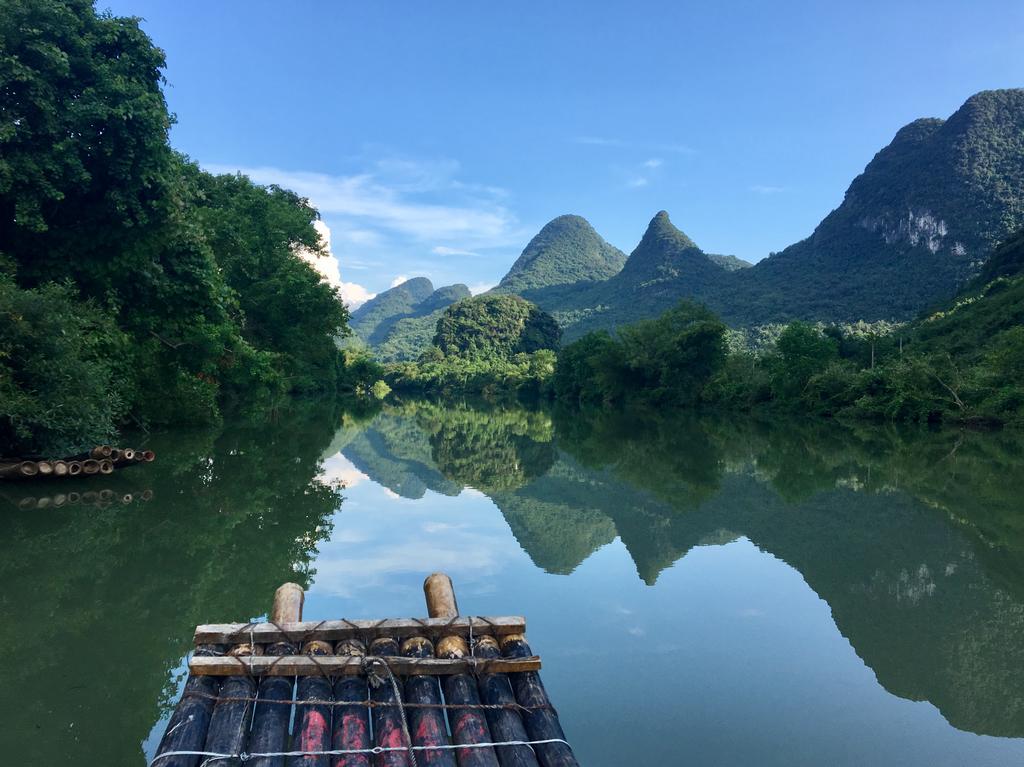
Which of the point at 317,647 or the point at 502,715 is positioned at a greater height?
the point at 317,647

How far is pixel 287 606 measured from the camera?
455 centimetres

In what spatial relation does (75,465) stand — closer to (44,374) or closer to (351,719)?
(44,374)

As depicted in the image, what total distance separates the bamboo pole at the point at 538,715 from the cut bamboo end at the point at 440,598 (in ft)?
2.59

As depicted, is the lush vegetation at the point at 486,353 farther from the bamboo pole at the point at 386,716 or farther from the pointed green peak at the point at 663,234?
the bamboo pole at the point at 386,716

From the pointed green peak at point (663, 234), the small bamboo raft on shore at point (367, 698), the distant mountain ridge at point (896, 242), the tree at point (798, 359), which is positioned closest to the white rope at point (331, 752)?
the small bamboo raft on shore at point (367, 698)

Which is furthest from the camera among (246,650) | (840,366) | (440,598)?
(840,366)

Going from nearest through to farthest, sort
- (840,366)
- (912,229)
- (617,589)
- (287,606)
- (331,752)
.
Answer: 1. (331,752)
2. (287,606)
3. (617,589)
4. (840,366)
5. (912,229)

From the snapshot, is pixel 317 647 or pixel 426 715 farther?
pixel 317 647

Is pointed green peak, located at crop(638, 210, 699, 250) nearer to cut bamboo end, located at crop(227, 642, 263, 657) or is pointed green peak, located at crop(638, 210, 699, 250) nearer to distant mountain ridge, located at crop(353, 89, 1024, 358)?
distant mountain ridge, located at crop(353, 89, 1024, 358)

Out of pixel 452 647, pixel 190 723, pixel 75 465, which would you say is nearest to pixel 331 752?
pixel 190 723

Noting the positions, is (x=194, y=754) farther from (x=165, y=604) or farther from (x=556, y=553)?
(x=556, y=553)

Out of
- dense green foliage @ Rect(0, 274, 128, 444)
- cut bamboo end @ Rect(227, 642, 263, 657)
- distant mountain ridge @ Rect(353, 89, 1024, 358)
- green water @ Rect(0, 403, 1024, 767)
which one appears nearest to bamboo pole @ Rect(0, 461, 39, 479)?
green water @ Rect(0, 403, 1024, 767)

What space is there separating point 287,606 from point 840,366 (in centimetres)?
3266

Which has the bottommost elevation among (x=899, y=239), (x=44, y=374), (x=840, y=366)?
(x=840, y=366)
